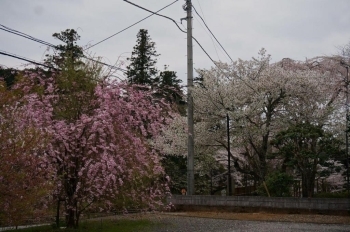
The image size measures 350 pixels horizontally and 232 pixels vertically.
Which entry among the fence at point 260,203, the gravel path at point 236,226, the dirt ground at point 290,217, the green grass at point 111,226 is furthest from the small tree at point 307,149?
the green grass at point 111,226

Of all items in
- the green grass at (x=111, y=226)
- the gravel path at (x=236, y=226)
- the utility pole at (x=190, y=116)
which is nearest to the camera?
the green grass at (x=111, y=226)

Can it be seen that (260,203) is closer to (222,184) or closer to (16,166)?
(222,184)

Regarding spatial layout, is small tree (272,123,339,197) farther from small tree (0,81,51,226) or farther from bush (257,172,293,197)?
small tree (0,81,51,226)

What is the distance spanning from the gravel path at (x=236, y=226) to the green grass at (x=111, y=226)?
0.45 metres

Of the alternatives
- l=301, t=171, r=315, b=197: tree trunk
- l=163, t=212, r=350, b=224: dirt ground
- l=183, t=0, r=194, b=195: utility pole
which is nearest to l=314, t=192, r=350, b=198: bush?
l=301, t=171, r=315, b=197: tree trunk

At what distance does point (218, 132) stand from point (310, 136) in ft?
15.7

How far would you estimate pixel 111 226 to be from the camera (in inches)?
459

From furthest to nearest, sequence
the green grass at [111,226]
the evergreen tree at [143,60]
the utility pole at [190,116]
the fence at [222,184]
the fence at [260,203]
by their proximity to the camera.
Result: 1. the evergreen tree at [143,60]
2. the utility pole at [190,116]
3. the fence at [222,184]
4. the fence at [260,203]
5. the green grass at [111,226]

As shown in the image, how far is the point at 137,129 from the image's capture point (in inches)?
436

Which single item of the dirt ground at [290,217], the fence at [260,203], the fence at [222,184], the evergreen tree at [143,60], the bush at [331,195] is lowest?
the dirt ground at [290,217]

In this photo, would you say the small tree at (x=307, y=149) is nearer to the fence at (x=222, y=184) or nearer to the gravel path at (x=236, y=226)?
the fence at (x=222, y=184)

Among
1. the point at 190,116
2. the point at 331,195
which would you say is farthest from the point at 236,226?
the point at 190,116

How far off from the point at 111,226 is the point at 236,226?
337cm

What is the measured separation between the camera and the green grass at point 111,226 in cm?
1063
